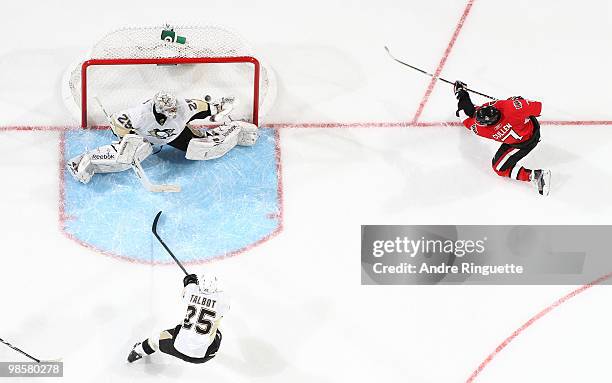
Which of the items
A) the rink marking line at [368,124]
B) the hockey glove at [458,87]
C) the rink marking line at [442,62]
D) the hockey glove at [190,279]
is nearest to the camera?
the hockey glove at [190,279]

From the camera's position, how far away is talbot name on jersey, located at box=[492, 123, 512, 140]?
8.12 m

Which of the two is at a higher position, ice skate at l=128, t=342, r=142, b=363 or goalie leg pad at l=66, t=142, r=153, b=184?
goalie leg pad at l=66, t=142, r=153, b=184

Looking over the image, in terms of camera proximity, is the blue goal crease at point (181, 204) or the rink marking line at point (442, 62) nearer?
the blue goal crease at point (181, 204)

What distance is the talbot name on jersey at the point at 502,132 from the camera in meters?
8.12

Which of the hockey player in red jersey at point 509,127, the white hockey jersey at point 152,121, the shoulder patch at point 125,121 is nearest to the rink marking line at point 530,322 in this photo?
the hockey player in red jersey at point 509,127

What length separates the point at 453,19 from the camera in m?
9.16

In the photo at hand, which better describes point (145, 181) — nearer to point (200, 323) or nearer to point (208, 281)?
point (208, 281)

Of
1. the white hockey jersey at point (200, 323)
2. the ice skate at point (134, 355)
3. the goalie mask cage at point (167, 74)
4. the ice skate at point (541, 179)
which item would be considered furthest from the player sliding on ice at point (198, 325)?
the ice skate at point (541, 179)

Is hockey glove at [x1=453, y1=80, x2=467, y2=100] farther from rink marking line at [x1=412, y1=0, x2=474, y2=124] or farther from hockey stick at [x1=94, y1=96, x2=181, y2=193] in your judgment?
hockey stick at [x1=94, y1=96, x2=181, y2=193]

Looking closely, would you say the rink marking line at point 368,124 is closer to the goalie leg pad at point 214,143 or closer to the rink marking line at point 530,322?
the goalie leg pad at point 214,143

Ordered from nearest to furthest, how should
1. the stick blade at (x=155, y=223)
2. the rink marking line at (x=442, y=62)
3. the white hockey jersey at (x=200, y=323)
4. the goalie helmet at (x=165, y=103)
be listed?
the white hockey jersey at (x=200, y=323), the goalie helmet at (x=165, y=103), the stick blade at (x=155, y=223), the rink marking line at (x=442, y=62)

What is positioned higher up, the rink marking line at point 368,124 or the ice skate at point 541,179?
the rink marking line at point 368,124

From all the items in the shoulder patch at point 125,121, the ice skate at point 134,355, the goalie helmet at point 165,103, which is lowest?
the ice skate at point 134,355

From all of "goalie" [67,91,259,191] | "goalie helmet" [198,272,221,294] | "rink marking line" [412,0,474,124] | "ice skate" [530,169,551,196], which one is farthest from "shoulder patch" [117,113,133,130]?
"ice skate" [530,169,551,196]
